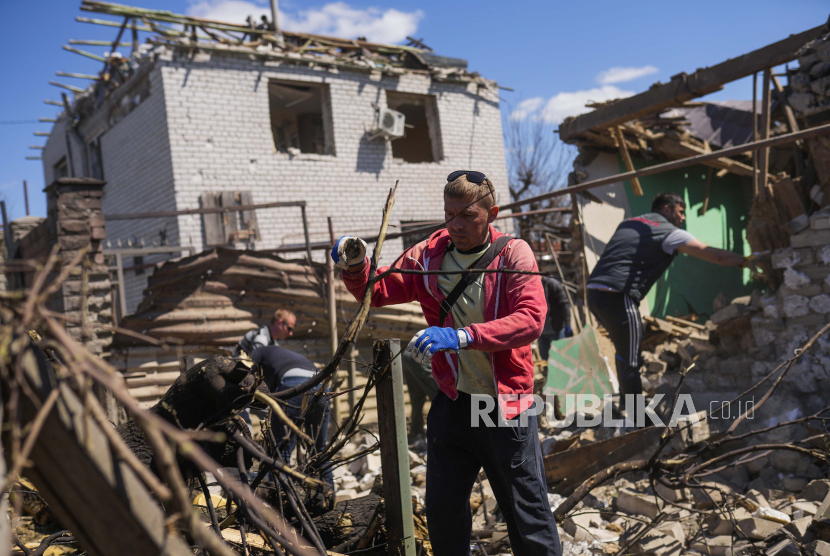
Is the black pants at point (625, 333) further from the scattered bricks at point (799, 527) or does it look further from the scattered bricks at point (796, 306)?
the scattered bricks at point (799, 527)

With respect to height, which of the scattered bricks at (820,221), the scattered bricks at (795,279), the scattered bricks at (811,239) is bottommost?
the scattered bricks at (795,279)

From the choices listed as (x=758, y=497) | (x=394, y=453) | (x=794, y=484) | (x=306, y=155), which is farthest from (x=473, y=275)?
(x=306, y=155)

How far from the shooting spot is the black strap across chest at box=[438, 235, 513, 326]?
2217 mm

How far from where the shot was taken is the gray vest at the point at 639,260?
14.8ft

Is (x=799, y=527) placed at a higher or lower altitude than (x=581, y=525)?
higher

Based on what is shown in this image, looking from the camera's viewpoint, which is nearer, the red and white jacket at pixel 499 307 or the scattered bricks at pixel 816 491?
the red and white jacket at pixel 499 307

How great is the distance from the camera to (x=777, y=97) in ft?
20.8

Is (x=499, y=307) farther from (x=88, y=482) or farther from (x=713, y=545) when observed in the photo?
(x=713, y=545)

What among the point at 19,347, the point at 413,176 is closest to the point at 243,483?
the point at 19,347

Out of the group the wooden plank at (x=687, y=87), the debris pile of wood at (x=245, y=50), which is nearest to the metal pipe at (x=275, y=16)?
the debris pile of wood at (x=245, y=50)

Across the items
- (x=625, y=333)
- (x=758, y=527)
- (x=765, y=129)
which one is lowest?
(x=758, y=527)

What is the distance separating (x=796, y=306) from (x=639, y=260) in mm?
1432

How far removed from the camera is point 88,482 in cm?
93

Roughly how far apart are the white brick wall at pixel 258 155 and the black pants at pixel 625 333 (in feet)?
21.4
